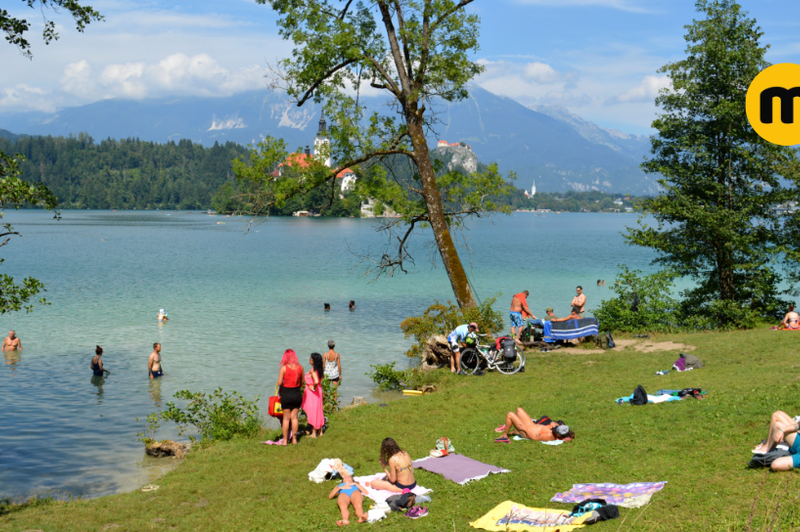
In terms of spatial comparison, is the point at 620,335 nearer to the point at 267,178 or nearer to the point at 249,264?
the point at 267,178

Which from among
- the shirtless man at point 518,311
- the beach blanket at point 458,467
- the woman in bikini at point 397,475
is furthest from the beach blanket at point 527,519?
the shirtless man at point 518,311

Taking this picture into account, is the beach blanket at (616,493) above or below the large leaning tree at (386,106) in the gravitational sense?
below

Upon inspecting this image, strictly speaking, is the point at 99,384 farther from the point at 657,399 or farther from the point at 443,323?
the point at 657,399

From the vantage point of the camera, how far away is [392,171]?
67.7 ft

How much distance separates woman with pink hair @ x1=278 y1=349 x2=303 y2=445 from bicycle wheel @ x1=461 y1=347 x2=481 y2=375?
639 centimetres

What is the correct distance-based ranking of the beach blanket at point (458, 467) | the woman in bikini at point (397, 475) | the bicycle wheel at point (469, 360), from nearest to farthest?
1. the woman in bikini at point (397, 475)
2. the beach blanket at point (458, 467)
3. the bicycle wheel at point (469, 360)

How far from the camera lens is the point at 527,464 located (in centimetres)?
905

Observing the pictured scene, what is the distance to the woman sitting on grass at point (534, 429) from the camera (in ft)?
33.0

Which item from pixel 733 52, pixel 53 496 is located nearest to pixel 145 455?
pixel 53 496

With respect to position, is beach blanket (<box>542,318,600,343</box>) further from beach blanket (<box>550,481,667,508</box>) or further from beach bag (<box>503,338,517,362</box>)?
beach blanket (<box>550,481,667,508</box>)

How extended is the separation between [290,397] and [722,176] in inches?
776

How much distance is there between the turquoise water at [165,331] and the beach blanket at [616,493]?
26.7ft

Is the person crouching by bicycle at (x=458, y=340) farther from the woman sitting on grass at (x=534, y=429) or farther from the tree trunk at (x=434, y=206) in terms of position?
the woman sitting on grass at (x=534, y=429)

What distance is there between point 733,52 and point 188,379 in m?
22.4
